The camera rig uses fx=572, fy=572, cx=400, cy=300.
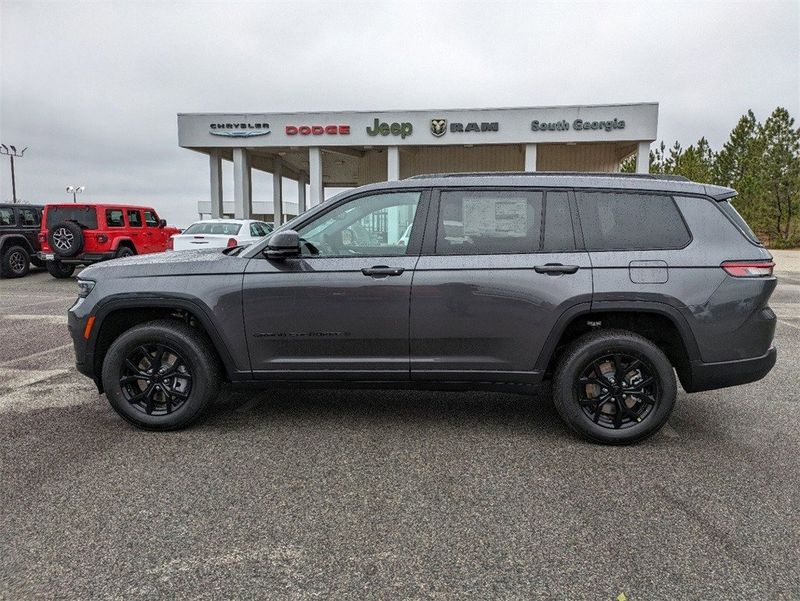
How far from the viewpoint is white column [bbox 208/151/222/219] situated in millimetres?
27064

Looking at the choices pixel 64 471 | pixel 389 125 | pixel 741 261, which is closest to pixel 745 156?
pixel 389 125

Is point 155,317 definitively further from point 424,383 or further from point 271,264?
point 424,383

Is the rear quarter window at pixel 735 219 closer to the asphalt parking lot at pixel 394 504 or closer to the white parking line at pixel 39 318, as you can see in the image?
the asphalt parking lot at pixel 394 504

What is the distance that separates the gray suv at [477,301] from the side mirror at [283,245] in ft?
0.04

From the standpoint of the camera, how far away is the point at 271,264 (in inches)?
152

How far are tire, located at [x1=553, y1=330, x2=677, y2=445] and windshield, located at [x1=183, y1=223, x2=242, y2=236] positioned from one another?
11768mm

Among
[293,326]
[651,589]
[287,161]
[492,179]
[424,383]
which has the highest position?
[287,161]

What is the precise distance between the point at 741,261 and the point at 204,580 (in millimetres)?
3534

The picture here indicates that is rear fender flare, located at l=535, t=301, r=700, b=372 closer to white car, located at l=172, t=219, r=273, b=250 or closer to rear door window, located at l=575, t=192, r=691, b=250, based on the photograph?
rear door window, located at l=575, t=192, r=691, b=250

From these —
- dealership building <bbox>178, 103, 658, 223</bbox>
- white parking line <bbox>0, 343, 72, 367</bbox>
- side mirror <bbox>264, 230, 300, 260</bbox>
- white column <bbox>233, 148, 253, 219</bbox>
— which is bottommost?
white parking line <bbox>0, 343, 72, 367</bbox>

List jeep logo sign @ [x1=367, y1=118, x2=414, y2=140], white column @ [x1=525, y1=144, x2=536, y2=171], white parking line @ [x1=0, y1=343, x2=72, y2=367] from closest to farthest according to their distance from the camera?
white parking line @ [x1=0, y1=343, x2=72, y2=367] < white column @ [x1=525, y1=144, x2=536, y2=171] < jeep logo sign @ [x1=367, y1=118, x2=414, y2=140]

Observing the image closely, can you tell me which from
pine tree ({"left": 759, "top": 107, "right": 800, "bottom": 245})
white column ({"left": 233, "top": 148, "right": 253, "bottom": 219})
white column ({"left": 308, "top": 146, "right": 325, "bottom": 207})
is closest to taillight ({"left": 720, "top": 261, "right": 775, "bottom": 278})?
white column ({"left": 308, "top": 146, "right": 325, "bottom": 207})

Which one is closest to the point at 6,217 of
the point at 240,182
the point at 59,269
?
the point at 59,269

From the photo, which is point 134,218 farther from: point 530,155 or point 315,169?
point 530,155
